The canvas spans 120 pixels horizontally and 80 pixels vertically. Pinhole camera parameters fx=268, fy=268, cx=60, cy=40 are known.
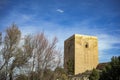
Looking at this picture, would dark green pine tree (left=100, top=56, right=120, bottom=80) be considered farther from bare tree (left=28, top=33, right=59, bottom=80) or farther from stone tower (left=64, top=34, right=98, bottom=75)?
stone tower (left=64, top=34, right=98, bottom=75)

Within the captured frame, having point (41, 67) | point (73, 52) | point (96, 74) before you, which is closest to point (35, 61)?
point (41, 67)

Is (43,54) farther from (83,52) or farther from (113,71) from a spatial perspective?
(83,52)

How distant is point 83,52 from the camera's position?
53.0m

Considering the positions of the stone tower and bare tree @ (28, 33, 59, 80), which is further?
the stone tower

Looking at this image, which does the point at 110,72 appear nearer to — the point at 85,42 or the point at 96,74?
the point at 96,74

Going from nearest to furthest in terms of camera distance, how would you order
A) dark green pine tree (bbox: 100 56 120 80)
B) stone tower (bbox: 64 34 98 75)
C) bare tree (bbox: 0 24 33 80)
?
bare tree (bbox: 0 24 33 80) → dark green pine tree (bbox: 100 56 120 80) → stone tower (bbox: 64 34 98 75)

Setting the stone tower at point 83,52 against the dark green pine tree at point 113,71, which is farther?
the stone tower at point 83,52

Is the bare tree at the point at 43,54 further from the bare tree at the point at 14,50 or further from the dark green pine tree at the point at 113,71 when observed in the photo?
the dark green pine tree at the point at 113,71

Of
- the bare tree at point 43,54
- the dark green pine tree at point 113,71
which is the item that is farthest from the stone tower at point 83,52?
the bare tree at point 43,54

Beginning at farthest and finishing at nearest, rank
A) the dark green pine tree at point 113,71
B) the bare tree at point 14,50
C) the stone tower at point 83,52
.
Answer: the stone tower at point 83,52, the dark green pine tree at point 113,71, the bare tree at point 14,50

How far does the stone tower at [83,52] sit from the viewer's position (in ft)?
171

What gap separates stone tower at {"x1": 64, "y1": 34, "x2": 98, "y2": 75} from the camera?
5209cm

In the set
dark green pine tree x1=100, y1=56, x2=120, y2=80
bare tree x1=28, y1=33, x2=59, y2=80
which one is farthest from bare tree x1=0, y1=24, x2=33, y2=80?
dark green pine tree x1=100, y1=56, x2=120, y2=80

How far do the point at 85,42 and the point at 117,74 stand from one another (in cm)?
2929
